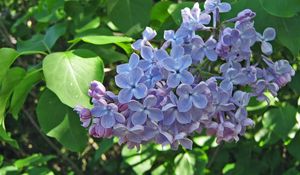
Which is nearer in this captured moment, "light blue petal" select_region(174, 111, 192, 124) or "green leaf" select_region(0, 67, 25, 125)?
"light blue petal" select_region(174, 111, 192, 124)

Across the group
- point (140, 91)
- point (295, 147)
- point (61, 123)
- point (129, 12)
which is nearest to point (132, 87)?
point (140, 91)

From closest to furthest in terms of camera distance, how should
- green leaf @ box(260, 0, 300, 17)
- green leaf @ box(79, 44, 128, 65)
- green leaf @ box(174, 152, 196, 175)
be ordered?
green leaf @ box(260, 0, 300, 17) → green leaf @ box(79, 44, 128, 65) → green leaf @ box(174, 152, 196, 175)

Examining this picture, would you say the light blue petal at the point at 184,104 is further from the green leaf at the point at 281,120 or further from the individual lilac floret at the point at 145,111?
the green leaf at the point at 281,120

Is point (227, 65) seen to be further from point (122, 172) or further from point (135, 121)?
point (122, 172)

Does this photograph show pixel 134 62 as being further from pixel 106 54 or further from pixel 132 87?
pixel 106 54

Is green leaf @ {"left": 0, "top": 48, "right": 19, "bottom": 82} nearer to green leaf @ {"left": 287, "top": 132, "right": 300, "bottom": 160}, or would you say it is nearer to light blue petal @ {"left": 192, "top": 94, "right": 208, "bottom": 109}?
light blue petal @ {"left": 192, "top": 94, "right": 208, "bottom": 109}

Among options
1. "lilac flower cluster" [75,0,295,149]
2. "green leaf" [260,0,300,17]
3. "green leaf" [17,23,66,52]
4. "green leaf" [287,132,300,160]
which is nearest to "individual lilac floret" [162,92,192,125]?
"lilac flower cluster" [75,0,295,149]

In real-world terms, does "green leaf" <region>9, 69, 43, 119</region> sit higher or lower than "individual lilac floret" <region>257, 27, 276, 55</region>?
lower

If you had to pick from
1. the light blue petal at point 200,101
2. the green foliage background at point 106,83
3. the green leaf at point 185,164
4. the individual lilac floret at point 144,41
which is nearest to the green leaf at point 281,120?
the green foliage background at point 106,83

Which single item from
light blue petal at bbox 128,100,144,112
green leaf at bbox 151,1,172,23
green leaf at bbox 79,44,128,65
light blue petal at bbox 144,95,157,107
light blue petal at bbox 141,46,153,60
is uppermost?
light blue petal at bbox 141,46,153,60
